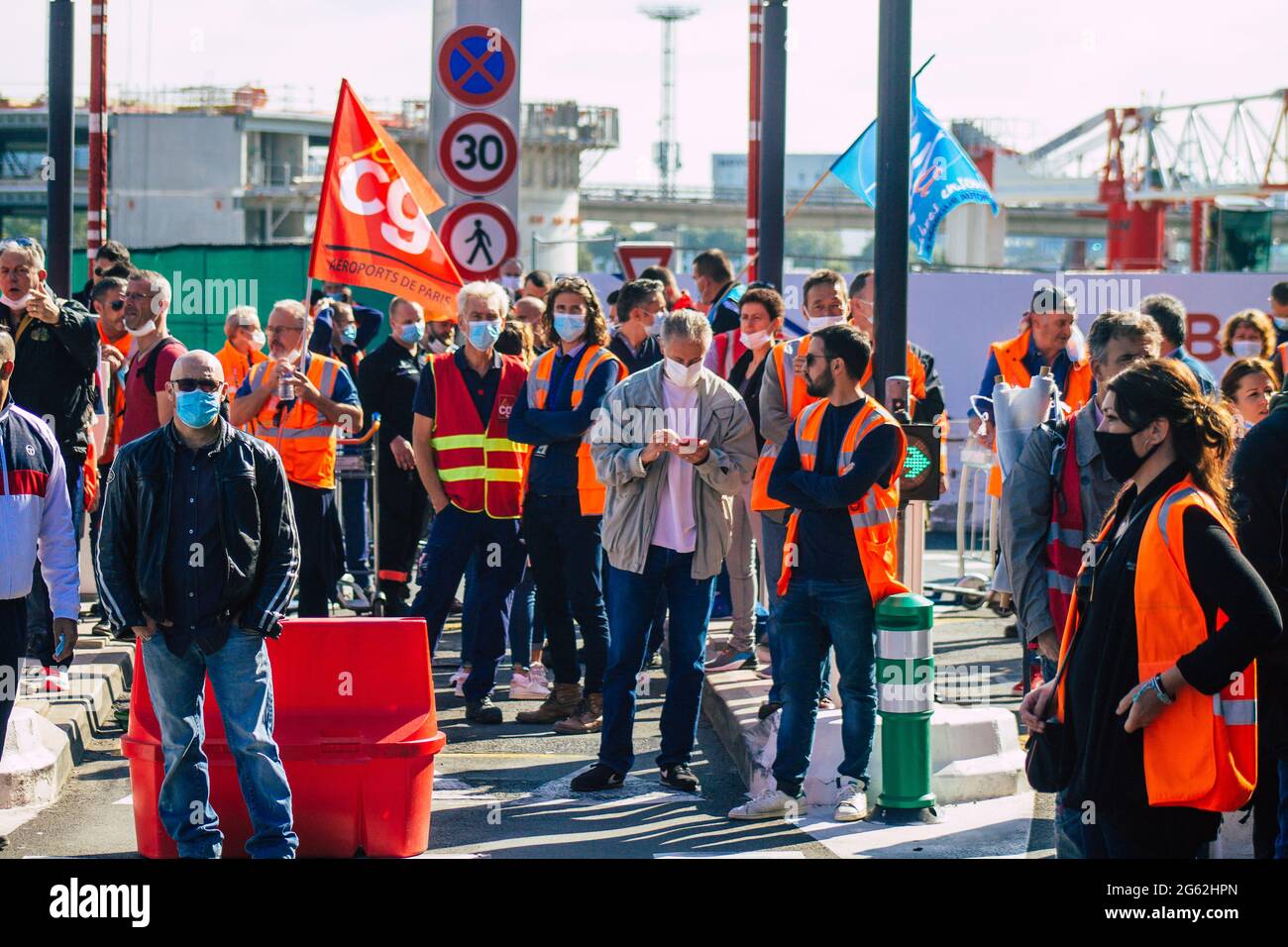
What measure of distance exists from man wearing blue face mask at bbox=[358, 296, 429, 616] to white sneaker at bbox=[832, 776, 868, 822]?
505 centimetres

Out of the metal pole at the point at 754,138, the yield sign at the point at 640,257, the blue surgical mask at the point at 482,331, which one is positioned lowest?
the blue surgical mask at the point at 482,331

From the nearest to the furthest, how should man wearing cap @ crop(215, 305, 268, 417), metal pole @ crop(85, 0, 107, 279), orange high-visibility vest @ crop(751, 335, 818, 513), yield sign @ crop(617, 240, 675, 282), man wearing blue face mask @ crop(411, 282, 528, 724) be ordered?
orange high-visibility vest @ crop(751, 335, 818, 513), man wearing blue face mask @ crop(411, 282, 528, 724), man wearing cap @ crop(215, 305, 268, 417), metal pole @ crop(85, 0, 107, 279), yield sign @ crop(617, 240, 675, 282)

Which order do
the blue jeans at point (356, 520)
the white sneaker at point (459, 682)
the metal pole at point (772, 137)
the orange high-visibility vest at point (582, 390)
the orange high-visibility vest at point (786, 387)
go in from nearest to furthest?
1. the orange high-visibility vest at point (786, 387)
2. the orange high-visibility vest at point (582, 390)
3. the white sneaker at point (459, 682)
4. the metal pole at point (772, 137)
5. the blue jeans at point (356, 520)

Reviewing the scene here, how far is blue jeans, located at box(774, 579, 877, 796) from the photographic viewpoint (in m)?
7.67

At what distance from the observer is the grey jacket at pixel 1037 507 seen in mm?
6230

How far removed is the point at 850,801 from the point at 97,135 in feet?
28.6

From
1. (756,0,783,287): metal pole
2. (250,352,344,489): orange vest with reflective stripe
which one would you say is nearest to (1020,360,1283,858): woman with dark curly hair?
(250,352,344,489): orange vest with reflective stripe

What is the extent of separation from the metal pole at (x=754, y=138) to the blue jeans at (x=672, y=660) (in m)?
5.76

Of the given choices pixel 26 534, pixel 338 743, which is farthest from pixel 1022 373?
pixel 26 534

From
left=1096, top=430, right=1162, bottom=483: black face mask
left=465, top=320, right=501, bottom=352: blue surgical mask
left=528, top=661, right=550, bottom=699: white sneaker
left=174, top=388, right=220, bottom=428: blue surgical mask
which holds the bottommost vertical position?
left=528, top=661, right=550, bottom=699: white sneaker

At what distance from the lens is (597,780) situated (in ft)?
27.1

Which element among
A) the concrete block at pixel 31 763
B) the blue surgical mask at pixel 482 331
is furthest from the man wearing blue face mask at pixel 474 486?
the concrete block at pixel 31 763

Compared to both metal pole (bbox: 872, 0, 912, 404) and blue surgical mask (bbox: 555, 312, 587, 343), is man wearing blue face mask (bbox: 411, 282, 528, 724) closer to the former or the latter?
blue surgical mask (bbox: 555, 312, 587, 343)

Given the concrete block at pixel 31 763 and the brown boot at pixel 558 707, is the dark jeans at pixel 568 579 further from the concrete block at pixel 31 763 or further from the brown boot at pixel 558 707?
the concrete block at pixel 31 763
